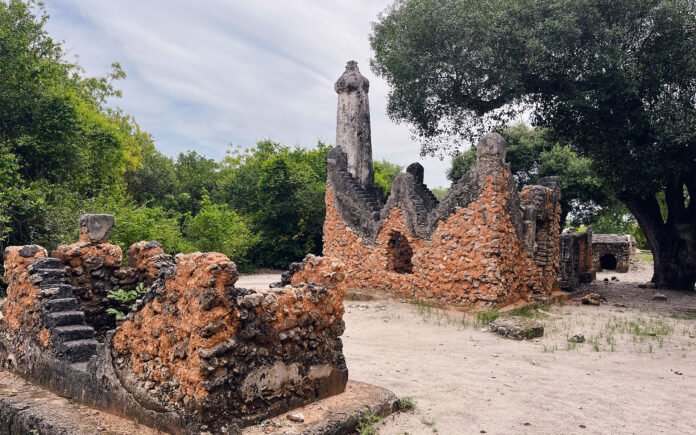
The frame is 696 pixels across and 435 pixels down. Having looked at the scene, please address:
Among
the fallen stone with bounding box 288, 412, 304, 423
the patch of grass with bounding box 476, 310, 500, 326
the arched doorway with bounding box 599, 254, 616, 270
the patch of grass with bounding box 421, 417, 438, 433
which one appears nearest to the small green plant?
the fallen stone with bounding box 288, 412, 304, 423

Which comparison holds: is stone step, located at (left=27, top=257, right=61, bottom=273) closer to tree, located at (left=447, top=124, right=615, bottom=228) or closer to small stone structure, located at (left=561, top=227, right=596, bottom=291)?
small stone structure, located at (left=561, top=227, right=596, bottom=291)

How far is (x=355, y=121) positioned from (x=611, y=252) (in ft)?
50.7

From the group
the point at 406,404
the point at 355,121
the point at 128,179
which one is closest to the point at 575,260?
the point at 355,121

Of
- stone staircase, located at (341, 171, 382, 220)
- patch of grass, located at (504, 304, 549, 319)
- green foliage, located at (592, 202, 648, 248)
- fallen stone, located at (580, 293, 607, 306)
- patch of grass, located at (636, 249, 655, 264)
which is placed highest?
green foliage, located at (592, 202, 648, 248)

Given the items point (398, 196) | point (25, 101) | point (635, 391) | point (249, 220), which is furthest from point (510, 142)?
point (635, 391)

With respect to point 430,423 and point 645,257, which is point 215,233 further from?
point 645,257

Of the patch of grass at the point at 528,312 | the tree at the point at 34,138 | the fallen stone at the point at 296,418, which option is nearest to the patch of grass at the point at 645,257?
the patch of grass at the point at 528,312

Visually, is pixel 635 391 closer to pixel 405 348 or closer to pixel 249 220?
pixel 405 348

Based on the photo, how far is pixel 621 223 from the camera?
39.7 metres

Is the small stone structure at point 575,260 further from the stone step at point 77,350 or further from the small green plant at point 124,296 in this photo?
the stone step at point 77,350

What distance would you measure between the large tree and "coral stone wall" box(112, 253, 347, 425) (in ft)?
36.2

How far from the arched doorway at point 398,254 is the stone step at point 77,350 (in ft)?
28.1

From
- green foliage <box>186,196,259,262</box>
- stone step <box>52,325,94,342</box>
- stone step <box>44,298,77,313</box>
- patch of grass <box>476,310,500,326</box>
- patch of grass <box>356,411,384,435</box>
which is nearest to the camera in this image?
patch of grass <box>356,411,384,435</box>

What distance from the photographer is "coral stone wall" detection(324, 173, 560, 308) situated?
1079 cm
